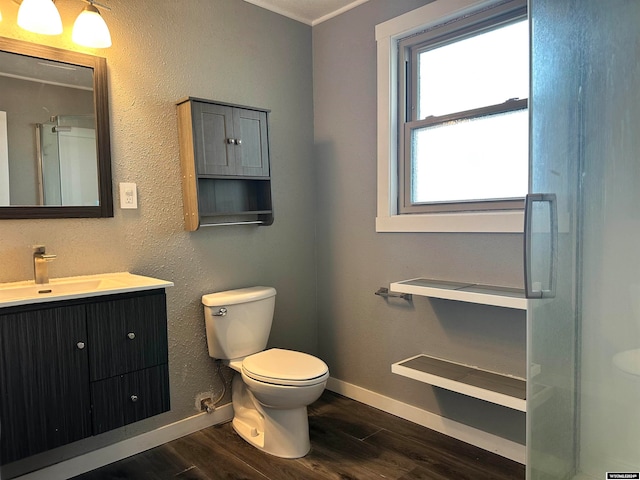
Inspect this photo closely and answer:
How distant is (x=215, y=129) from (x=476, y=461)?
2020 millimetres

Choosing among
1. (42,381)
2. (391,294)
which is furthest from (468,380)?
(42,381)

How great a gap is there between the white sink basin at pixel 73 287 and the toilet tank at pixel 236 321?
429 millimetres

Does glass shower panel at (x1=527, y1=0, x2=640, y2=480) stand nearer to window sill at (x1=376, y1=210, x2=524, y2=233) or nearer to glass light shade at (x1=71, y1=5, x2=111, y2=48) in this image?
window sill at (x1=376, y1=210, x2=524, y2=233)

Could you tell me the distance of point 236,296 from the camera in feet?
8.04

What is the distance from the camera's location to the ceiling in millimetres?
2711

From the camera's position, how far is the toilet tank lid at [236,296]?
2404 millimetres

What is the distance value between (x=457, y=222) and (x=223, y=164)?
3.97 feet

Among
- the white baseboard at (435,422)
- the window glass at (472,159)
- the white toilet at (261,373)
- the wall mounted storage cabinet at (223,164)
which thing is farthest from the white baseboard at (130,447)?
the window glass at (472,159)

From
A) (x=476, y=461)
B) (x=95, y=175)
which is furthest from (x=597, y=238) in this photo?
(x=95, y=175)

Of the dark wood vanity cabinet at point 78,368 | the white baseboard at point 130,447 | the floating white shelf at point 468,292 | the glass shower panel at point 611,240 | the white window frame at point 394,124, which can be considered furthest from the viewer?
the white window frame at point 394,124

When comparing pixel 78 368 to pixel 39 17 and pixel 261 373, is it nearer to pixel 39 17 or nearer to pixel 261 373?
pixel 261 373

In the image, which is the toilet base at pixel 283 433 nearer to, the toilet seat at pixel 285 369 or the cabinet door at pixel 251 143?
the toilet seat at pixel 285 369

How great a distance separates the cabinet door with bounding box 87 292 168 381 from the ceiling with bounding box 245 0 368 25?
181 cm

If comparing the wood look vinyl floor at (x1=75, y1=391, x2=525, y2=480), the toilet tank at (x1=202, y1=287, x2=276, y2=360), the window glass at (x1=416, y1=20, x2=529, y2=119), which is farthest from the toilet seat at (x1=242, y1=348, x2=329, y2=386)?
the window glass at (x1=416, y1=20, x2=529, y2=119)
